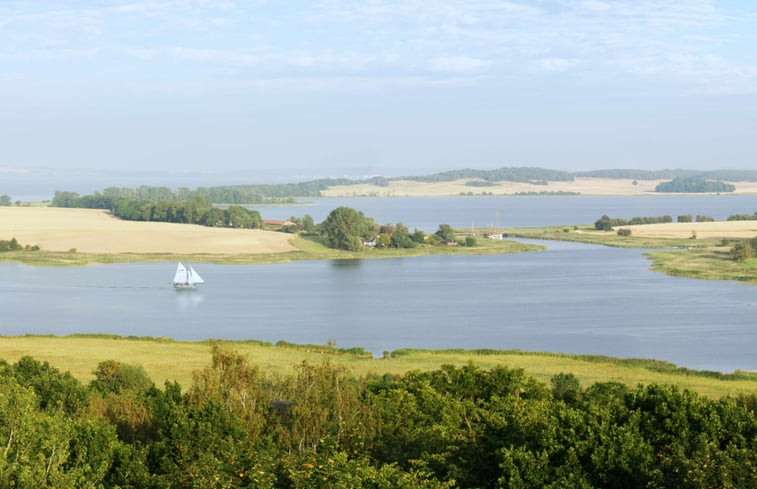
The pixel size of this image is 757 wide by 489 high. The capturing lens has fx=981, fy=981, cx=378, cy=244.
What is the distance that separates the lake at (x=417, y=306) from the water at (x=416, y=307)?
0.06 metres

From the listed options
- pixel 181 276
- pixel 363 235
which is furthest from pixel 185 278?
pixel 363 235

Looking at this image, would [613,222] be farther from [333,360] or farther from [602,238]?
[333,360]

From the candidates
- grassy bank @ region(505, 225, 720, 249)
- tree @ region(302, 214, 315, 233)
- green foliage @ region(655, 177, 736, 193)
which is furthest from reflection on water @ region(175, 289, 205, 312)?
green foliage @ region(655, 177, 736, 193)

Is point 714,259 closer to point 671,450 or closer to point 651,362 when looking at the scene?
point 651,362

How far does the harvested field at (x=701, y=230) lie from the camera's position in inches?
2724

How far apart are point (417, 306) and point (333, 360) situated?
13.5m

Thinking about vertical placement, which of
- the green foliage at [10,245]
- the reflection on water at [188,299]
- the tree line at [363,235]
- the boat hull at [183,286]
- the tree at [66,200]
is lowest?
the reflection on water at [188,299]

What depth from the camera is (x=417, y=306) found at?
37.8 metres

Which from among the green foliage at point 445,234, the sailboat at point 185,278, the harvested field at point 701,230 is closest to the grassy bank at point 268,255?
the green foliage at point 445,234

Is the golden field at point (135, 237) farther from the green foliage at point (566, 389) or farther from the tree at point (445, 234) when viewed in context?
the green foliage at point (566, 389)

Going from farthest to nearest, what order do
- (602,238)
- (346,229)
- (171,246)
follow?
(602,238) → (346,229) → (171,246)

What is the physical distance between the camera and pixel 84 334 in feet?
98.7

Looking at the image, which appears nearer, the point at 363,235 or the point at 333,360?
the point at 333,360

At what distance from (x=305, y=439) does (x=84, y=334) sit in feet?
62.8
